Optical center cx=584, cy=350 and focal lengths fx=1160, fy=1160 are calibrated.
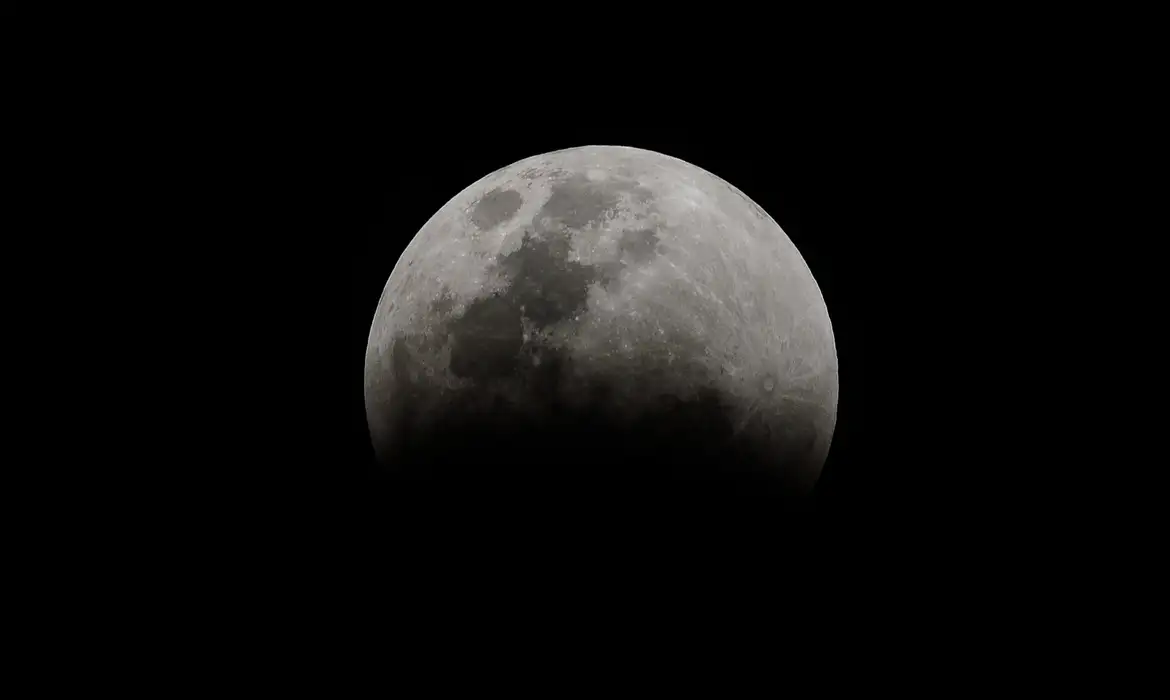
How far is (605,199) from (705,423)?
3.37 feet

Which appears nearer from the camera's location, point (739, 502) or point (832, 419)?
point (739, 502)

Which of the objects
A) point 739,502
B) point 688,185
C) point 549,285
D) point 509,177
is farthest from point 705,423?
point 509,177

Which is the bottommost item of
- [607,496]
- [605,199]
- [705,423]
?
[607,496]

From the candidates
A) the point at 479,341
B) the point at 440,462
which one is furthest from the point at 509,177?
the point at 440,462

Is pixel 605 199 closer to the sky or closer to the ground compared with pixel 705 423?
closer to the sky

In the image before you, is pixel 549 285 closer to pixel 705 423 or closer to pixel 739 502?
pixel 705 423

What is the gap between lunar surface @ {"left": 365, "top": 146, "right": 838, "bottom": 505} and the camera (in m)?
4.47

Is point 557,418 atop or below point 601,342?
below

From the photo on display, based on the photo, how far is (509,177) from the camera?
5137 mm

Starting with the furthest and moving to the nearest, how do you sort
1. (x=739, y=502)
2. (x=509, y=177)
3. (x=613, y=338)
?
(x=509, y=177) < (x=739, y=502) < (x=613, y=338)

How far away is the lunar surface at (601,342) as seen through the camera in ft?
14.7

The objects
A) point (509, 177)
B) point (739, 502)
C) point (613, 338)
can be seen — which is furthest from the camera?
point (509, 177)

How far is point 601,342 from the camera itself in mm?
4457

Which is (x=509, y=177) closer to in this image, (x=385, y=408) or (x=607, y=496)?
(x=385, y=408)
